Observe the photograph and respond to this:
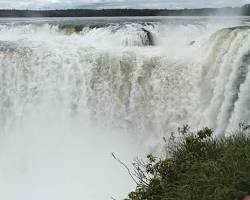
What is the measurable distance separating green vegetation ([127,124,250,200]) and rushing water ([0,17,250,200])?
4.38 metres

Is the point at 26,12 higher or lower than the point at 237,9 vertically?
higher

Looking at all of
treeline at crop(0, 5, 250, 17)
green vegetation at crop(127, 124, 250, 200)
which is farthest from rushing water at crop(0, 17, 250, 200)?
treeline at crop(0, 5, 250, 17)

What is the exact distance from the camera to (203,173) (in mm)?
6168

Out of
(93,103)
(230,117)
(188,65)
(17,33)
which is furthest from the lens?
(17,33)

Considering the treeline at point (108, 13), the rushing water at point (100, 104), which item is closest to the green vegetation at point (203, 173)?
the rushing water at point (100, 104)

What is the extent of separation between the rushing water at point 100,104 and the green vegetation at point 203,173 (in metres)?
4.38

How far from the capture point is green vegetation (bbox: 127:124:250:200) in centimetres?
574

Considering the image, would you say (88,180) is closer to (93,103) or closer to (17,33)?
(93,103)

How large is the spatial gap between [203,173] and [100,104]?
9.04 m

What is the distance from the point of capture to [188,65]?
45.8ft

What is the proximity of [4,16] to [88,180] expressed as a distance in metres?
40.6

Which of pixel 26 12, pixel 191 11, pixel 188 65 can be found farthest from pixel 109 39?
pixel 26 12

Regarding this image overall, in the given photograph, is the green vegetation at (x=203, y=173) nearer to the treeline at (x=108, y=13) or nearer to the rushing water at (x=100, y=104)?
the rushing water at (x=100, y=104)

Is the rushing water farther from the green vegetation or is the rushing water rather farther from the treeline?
the treeline
